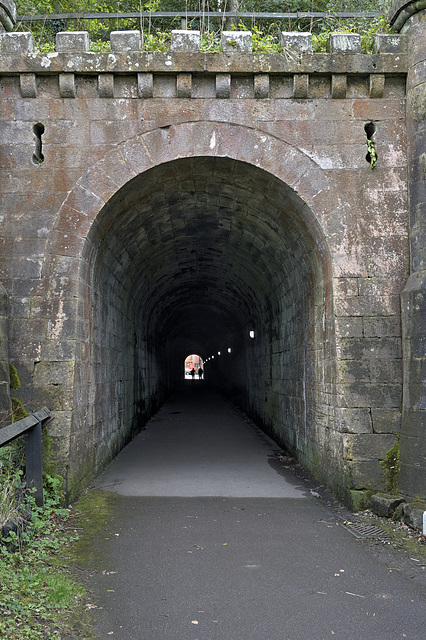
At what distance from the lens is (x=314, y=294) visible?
725 centimetres

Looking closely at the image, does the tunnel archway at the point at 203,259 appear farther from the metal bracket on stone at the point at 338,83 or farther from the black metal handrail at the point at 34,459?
the metal bracket on stone at the point at 338,83

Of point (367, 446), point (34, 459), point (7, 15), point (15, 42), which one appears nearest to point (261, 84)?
point (15, 42)

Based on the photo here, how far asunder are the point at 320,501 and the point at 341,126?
489cm

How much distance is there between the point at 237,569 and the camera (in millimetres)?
4246

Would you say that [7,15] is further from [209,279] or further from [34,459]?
[209,279]

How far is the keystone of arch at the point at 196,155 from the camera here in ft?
20.7

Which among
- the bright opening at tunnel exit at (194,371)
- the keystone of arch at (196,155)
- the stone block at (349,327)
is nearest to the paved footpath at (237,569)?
the stone block at (349,327)

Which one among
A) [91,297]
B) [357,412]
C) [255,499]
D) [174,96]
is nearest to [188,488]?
[255,499]

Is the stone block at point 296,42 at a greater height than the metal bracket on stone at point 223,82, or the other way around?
the stone block at point 296,42

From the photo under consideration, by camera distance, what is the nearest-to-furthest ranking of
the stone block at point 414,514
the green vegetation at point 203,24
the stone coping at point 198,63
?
the stone block at point 414,514 → the stone coping at point 198,63 → the green vegetation at point 203,24

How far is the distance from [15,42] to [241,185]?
3.49m

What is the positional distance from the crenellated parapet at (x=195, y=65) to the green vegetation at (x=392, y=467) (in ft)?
15.0

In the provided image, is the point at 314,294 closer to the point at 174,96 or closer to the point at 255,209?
the point at 255,209

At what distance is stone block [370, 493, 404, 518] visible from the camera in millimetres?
5461
